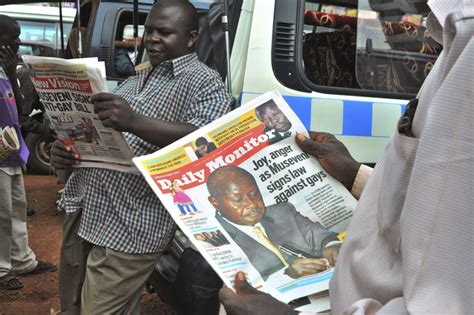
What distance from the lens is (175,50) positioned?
2344mm

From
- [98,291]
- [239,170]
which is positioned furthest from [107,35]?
[239,170]

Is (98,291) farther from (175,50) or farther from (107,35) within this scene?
(107,35)

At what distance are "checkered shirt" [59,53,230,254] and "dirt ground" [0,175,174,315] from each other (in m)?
1.99

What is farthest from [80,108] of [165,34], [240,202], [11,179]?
[11,179]

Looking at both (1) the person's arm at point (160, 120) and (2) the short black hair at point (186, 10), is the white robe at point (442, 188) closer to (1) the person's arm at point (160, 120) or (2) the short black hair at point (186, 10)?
(1) the person's arm at point (160, 120)

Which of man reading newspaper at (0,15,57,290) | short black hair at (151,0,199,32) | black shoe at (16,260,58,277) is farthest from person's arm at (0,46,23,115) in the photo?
short black hair at (151,0,199,32)

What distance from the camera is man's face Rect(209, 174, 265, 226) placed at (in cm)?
Answer: 155

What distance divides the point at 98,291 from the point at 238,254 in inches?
38.8

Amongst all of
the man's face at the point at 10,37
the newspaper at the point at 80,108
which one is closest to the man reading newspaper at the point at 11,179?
the man's face at the point at 10,37

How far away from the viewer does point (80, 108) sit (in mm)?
2207

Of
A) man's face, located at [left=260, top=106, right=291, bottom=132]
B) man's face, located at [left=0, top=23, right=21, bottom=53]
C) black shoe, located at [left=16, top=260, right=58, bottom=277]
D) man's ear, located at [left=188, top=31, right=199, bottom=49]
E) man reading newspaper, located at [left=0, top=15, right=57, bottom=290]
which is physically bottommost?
black shoe, located at [left=16, top=260, right=58, bottom=277]

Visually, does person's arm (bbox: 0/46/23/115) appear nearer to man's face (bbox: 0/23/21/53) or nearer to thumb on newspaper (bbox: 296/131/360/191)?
man's face (bbox: 0/23/21/53)

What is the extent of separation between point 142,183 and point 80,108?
1.08 feet

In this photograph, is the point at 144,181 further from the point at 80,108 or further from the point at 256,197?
the point at 256,197
